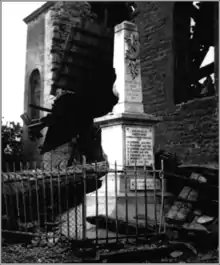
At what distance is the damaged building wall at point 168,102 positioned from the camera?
8.37 meters

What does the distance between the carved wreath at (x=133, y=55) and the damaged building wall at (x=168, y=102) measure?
2223mm

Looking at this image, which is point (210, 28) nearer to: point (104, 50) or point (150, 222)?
point (104, 50)

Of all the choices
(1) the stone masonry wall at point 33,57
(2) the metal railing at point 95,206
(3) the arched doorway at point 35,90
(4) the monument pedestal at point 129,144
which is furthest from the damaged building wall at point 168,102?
(3) the arched doorway at point 35,90

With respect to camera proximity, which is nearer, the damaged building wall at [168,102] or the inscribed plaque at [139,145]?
the inscribed plaque at [139,145]

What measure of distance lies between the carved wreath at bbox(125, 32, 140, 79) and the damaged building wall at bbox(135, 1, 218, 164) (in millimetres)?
2223

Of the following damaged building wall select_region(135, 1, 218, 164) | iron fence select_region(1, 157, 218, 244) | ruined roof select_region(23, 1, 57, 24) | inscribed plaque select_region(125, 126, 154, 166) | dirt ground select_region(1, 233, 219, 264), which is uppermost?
ruined roof select_region(23, 1, 57, 24)

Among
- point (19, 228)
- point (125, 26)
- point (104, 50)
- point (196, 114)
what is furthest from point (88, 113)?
point (19, 228)

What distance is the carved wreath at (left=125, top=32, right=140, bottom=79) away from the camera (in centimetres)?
665

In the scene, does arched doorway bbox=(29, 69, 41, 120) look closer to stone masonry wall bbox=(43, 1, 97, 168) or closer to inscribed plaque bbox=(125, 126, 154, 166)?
stone masonry wall bbox=(43, 1, 97, 168)

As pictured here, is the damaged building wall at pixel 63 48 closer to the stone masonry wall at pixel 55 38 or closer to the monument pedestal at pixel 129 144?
the stone masonry wall at pixel 55 38

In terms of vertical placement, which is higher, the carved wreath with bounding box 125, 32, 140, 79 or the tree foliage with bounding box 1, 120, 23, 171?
the carved wreath with bounding box 125, 32, 140, 79

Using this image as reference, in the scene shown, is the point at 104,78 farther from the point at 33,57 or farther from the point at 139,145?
the point at 139,145

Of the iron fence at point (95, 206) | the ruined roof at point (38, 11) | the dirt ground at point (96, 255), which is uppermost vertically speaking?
the ruined roof at point (38, 11)

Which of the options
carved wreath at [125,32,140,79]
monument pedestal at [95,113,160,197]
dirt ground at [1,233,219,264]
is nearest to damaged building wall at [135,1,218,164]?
monument pedestal at [95,113,160,197]
